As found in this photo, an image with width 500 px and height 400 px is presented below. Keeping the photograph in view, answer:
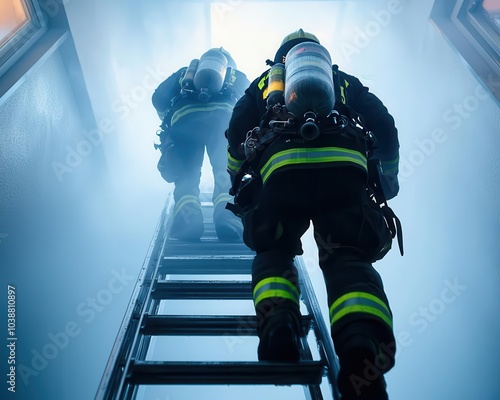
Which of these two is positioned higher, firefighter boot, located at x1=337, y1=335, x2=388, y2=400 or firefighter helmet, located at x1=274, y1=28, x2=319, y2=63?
firefighter helmet, located at x1=274, y1=28, x2=319, y2=63

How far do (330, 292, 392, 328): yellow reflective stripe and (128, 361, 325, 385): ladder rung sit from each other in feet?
0.83

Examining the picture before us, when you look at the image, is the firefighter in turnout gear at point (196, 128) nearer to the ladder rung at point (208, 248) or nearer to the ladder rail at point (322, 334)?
the ladder rung at point (208, 248)

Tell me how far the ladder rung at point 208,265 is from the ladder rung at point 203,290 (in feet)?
0.94

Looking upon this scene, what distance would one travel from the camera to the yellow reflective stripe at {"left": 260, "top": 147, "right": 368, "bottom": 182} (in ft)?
4.41

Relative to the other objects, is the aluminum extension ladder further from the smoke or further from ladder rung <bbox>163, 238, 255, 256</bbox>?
the smoke

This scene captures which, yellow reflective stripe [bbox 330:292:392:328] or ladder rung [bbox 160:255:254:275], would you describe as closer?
yellow reflective stripe [bbox 330:292:392:328]

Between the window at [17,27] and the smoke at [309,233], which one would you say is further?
the window at [17,27]

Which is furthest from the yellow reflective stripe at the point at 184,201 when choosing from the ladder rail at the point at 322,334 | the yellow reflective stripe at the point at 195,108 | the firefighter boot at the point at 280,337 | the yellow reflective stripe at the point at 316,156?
the firefighter boot at the point at 280,337

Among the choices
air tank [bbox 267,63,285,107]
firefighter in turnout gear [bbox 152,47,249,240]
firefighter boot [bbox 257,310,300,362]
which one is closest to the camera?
firefighter boot [bbox 257,310,300,362]

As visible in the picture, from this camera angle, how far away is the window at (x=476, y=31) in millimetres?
2410

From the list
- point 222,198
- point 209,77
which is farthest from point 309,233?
point 209,77

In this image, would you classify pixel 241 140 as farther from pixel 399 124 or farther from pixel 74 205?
pixel 399 124

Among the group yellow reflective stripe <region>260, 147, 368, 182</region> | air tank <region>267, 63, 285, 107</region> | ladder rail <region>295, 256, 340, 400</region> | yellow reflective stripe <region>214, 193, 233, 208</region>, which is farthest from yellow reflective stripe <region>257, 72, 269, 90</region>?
ladder rail <region>295, 256, 340, 400</region>

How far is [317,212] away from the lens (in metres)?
1.42
